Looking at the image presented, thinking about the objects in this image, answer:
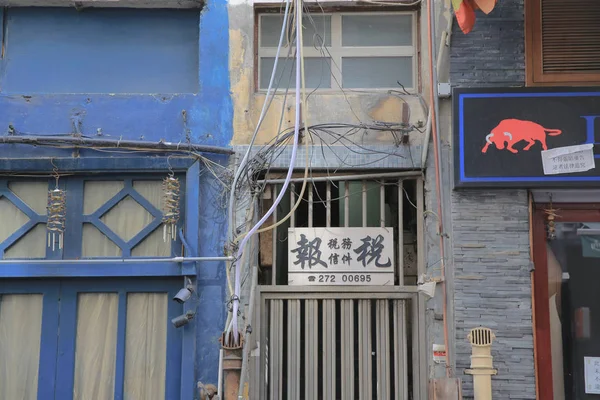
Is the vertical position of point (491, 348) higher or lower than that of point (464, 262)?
lower

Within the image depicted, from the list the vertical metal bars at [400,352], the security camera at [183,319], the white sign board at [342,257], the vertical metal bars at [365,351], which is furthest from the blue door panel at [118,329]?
the vertical metal bars at [400,352]

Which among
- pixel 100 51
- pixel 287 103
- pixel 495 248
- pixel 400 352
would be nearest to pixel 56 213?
pixel 100 51

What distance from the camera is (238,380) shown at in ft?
17.4

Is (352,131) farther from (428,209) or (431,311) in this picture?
(431,311)

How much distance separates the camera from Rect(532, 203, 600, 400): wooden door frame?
575 centimetres

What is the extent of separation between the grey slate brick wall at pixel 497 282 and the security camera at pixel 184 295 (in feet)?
7.72

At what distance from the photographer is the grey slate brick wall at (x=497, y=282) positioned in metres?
5.59

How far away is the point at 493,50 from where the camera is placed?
604 cm

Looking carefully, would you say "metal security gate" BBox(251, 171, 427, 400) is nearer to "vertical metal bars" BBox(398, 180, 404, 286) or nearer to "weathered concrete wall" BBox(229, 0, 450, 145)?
"vertical metal bars" BBox(398, 180, 404, 286)

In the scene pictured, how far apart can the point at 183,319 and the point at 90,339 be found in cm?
103

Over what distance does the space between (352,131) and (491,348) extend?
2.35 metres

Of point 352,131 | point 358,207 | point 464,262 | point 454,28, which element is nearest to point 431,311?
point 464,262

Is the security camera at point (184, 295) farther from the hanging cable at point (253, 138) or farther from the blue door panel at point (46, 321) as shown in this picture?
the blue door panel at point (46, 321)

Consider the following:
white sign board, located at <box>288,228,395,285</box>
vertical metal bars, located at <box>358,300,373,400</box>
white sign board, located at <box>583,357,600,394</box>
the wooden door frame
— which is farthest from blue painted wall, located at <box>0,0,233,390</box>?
white sign board, located at <box>583,357,600,394</box>
